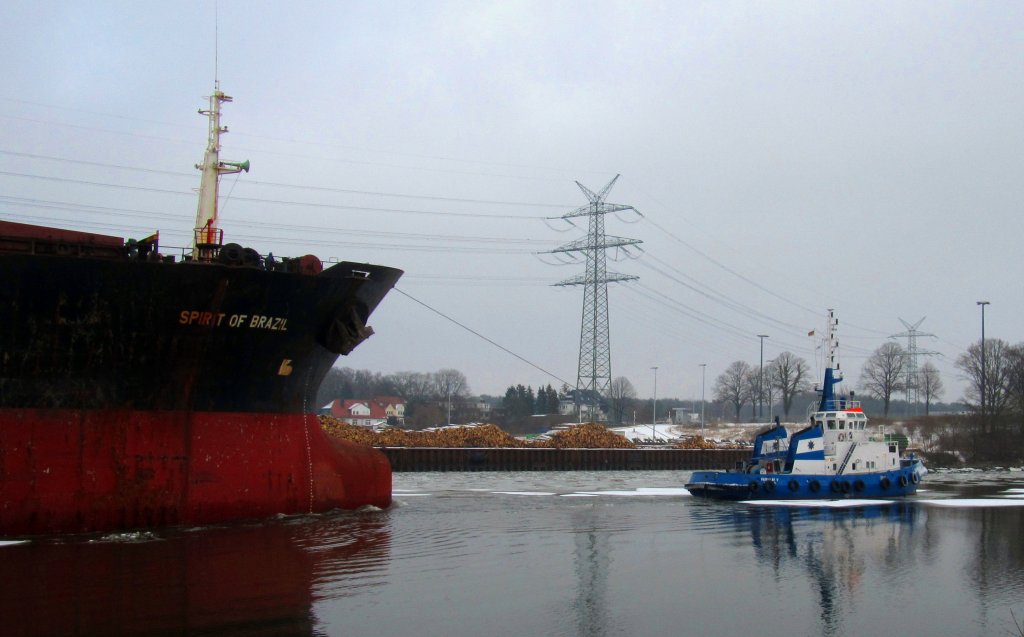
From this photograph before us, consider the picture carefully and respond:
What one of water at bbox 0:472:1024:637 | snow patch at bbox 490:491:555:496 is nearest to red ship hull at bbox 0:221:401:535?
water at bbox 0:472:1024:637

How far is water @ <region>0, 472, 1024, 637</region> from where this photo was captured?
11.5 m

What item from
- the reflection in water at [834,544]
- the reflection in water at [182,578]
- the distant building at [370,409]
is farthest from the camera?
the distant building at [370,409]

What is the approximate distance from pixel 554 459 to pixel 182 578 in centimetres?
3665

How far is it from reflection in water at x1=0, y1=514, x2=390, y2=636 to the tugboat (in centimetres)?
1605

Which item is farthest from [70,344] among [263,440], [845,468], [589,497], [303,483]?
[845,468]

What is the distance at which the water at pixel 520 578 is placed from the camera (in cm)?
1152

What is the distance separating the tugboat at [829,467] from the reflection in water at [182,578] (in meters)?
16.0

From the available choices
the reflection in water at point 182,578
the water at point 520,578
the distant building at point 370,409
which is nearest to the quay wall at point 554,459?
the water at point 520,578

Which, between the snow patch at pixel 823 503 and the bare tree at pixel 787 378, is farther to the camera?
the bare tree at pixel 787 378

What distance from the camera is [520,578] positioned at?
48.0 feet

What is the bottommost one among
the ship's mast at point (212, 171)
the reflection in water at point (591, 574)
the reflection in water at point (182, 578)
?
the reflection in water at point (591, 574)

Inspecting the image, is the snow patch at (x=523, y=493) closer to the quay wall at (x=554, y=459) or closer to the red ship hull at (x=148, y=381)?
the red ship hull at (x=148, y=381)

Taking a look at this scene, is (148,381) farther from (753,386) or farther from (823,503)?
(753,386)

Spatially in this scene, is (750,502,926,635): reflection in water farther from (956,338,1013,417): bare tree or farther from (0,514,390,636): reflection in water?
(956,338,1013,417): bare tree
